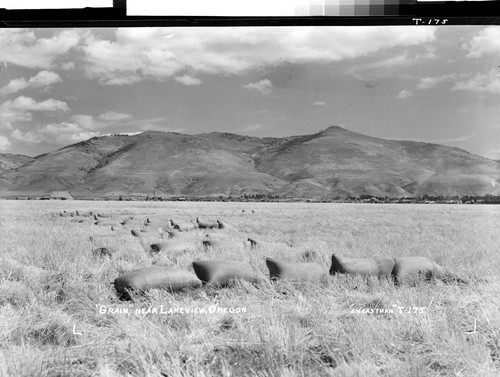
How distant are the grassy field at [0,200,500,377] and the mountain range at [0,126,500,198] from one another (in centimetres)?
21

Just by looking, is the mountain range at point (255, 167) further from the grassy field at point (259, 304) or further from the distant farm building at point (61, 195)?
the grassy field at point (259, 304)

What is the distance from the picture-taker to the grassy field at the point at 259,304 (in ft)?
10.5

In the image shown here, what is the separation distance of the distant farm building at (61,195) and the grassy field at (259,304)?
120 millimetres

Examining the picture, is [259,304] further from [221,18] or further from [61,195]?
[61,195]

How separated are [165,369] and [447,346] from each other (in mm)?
1717

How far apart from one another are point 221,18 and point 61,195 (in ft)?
8.70

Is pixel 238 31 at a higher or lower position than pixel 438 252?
higher

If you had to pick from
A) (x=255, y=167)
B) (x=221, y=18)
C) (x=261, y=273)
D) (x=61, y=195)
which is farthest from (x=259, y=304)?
(x=61, y=195)

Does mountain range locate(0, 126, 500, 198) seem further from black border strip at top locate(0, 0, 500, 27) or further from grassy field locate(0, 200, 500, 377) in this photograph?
black border strip at top locate(0, 0, 500, 27)

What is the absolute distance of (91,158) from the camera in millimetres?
4754

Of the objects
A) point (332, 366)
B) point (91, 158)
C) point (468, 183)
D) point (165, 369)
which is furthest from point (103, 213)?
point (468, 183)

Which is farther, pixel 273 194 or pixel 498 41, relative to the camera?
pixel 273 194

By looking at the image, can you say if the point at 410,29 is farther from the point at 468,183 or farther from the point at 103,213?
the point at 103,213

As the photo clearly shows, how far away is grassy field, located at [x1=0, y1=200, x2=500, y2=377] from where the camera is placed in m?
3.19
